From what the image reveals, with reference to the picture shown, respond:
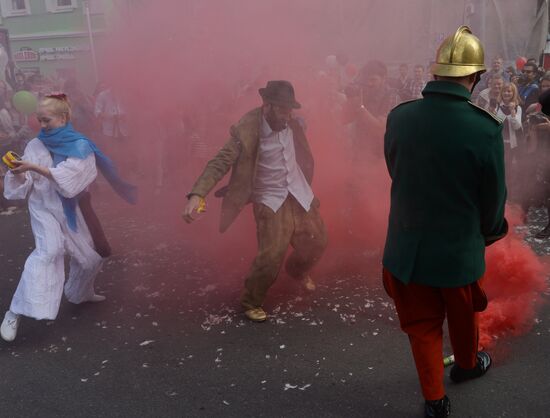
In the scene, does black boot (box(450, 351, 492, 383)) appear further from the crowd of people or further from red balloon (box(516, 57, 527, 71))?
red balloon (box(516, 57, 527, 71))

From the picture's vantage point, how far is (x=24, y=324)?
3672 mm

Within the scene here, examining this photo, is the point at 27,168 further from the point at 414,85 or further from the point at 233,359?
the point at 414,85

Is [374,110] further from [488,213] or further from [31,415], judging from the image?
[31,415]

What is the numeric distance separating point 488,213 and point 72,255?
2.69 meters

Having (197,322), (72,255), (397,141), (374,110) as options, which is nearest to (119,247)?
(72,255)

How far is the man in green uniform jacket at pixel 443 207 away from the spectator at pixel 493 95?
431cm

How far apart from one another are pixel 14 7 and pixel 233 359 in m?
20.7

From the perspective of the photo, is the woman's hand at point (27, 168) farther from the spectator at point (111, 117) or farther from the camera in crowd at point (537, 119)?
the camera in crowd at point (537, 119)

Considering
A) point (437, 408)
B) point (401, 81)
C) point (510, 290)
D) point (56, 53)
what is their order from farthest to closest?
1. point (56, 53)
2. point (401, 81)
3. point (510, 290)
4. point (437, 408)

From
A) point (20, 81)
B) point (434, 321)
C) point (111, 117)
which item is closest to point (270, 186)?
point (434, 321)

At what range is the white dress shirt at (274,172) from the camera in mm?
3670

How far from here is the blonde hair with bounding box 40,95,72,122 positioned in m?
3.49

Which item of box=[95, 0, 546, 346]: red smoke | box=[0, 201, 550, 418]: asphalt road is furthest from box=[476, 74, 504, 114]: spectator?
box=[0, 201, 550, 418]: asphalt road

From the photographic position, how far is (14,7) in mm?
19531
